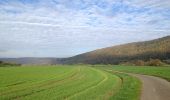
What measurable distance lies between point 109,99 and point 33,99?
5653 mm

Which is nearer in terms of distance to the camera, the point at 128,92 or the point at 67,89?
the point at 128,92

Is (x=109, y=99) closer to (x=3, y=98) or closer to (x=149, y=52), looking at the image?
(x=3, y=98)

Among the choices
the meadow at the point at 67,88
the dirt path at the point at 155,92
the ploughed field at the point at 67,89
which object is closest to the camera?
the dirt path at the point at 155,92

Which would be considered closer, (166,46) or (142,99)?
(142,99)

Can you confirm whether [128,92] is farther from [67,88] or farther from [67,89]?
[67,88]

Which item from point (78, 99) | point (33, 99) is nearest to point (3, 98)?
point (33, 99)

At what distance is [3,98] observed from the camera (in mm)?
21750

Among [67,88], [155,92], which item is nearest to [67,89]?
[67,88]

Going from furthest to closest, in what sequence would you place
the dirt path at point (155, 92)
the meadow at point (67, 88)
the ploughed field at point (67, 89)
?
the meadow at point (67, 88)
the ploughed field at point (67, 89)
the dirt path at point (155, 92)

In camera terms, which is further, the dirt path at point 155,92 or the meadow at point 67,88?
the meadow at point 67,88

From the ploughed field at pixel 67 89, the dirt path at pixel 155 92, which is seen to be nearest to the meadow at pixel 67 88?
the ploughed field at pixel 67 89

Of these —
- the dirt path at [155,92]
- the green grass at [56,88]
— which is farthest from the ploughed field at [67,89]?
the dirt path at [155,92]

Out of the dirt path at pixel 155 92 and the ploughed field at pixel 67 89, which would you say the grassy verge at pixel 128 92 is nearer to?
the ploughed field at pixel 67 89

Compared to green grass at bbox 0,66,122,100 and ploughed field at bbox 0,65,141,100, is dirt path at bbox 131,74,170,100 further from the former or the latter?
green grass at bbox 0,66,122,100
